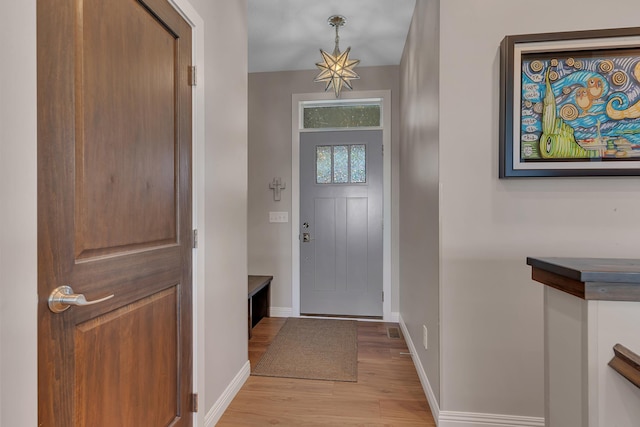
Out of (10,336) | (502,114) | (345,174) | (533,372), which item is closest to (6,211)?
(10,336)

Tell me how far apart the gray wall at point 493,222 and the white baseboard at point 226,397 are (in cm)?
121

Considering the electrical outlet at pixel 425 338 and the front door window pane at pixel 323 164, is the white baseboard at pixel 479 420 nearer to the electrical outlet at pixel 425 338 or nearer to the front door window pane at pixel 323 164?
the electrical outlet at pixel 425 338

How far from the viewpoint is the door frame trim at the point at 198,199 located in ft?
5.24

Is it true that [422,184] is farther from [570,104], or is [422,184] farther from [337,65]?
[337,65]

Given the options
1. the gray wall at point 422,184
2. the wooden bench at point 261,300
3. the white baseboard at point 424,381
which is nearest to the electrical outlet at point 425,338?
the gray wall at point 422,184

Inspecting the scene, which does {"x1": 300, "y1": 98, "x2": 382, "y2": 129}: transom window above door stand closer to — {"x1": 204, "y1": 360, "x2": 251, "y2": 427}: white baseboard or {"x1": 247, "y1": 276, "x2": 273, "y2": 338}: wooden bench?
{"x1": 247, "y1": 276, "x2": 273, "y2": 338}: wooden bench

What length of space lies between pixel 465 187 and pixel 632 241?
33.1 inches

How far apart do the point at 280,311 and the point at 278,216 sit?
1035 millimetres

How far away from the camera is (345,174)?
353 centimetres

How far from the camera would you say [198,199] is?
162 centimetres

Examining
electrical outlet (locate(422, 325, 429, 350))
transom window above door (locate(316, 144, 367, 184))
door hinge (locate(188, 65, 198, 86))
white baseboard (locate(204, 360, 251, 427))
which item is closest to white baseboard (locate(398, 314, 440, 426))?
electrical outlet (locate(422, 325, 429, 350))

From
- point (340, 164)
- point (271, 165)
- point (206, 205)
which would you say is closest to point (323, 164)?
point (340, 164)

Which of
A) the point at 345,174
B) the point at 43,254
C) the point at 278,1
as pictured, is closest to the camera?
the point at 43,254

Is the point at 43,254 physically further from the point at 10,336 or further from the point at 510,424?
the point at 510,424
